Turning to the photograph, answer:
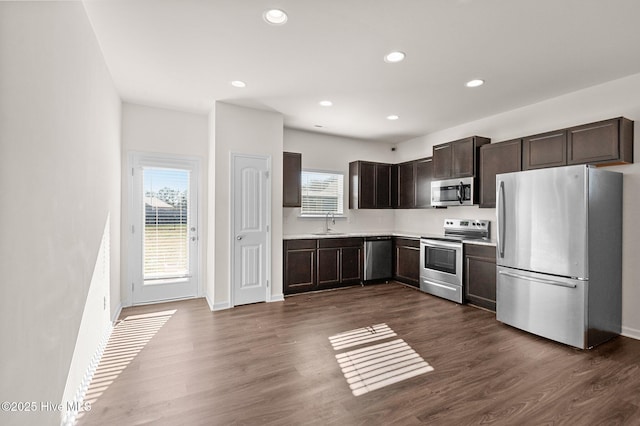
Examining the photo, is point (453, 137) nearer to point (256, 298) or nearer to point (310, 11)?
point (310, 11)

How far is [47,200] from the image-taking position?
162 centimetres

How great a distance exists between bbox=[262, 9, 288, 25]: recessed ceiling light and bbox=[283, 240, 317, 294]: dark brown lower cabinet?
3.15 meters

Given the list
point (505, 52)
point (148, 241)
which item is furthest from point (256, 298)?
point (505, 52)

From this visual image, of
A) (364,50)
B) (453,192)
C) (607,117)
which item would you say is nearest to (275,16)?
(364,50)

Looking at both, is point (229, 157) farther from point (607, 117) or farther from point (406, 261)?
point (607, 117)

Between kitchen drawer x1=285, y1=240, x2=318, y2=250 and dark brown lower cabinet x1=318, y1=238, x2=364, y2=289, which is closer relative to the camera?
kitchen drawer x1=285, y1=240, x2=318, y2=250

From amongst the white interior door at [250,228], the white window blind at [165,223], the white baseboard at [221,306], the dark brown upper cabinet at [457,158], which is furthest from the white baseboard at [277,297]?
the dark brown upper cabinet at [457,158]

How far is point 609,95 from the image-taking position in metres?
3.45

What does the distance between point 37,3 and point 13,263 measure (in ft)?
4.12

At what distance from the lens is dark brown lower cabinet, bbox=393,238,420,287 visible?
210 inches

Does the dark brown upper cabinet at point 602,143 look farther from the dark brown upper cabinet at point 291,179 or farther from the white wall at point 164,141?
the white wall at point 164,141

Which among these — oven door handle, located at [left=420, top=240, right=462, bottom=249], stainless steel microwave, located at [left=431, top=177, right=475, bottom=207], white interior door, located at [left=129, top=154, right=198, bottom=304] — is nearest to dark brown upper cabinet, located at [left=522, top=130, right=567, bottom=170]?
stainless steel microwave, located at [left=431, top=177, right=475, bottom=207]

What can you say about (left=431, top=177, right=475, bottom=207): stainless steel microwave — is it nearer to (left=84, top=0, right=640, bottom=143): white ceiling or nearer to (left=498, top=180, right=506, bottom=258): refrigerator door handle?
(left=498, top=180, right=506, bottom=258): refrigerator door handle

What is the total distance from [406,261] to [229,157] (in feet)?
11.7
